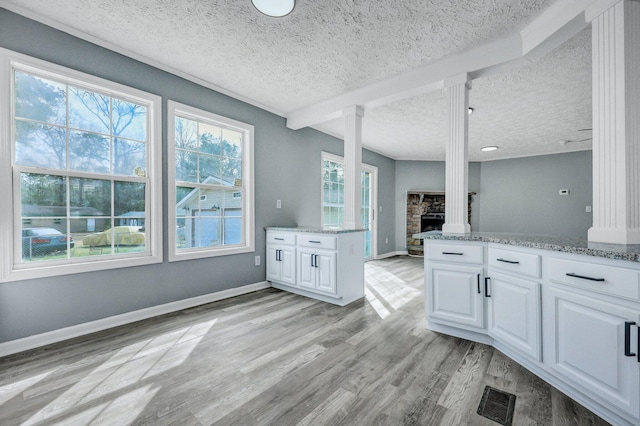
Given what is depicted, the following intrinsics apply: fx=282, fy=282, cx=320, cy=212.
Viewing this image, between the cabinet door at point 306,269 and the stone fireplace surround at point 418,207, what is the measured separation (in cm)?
428

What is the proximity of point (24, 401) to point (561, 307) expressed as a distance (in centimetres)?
303

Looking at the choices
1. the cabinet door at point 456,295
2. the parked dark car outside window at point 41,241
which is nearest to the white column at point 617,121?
the cabinet door at point 456,295

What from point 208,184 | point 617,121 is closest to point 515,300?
point 617,121

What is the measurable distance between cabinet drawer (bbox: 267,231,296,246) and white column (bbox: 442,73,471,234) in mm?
1804

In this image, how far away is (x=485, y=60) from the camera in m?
2.45

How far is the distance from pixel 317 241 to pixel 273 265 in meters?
0.88

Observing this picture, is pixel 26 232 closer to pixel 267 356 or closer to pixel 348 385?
pixel 267 356

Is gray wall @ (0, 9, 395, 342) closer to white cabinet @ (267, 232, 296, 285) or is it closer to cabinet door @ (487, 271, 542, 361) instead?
→ white cabinet @ (267, 232, 296, 285)

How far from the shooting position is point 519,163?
675 centimetres

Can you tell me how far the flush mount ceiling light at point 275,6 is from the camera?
1.94m

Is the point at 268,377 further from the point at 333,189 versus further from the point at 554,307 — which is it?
the point at 333,189

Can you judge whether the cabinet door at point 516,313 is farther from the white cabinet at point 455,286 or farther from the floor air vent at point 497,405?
the floor air vent at point 497,405

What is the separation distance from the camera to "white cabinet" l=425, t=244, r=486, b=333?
7.25 feet

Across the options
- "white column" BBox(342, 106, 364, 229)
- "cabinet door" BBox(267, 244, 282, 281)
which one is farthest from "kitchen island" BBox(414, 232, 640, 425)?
"cabinet door" BBox(267, 244, 282, 281)
